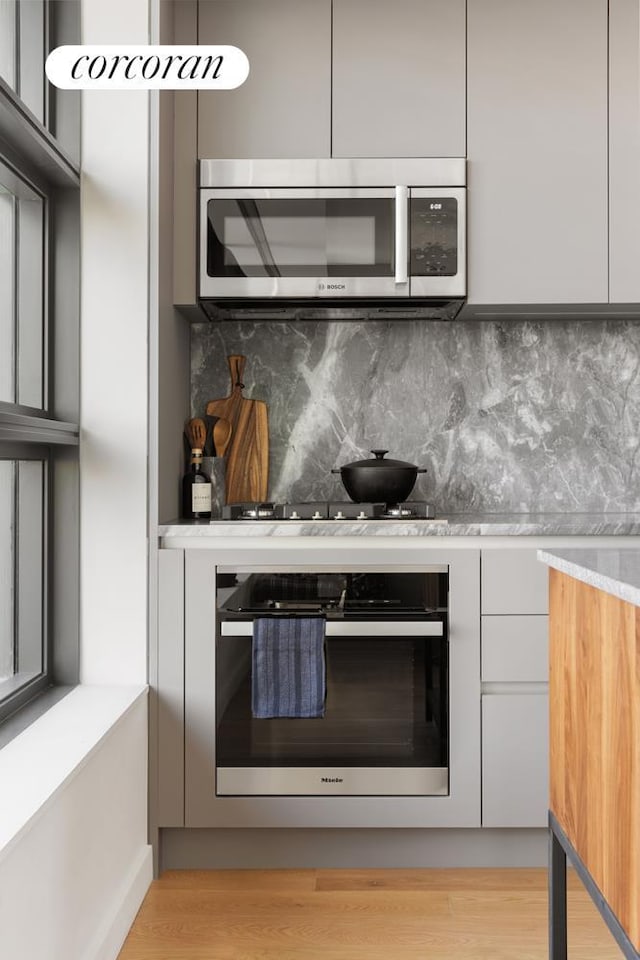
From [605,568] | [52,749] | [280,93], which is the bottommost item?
[52,749]

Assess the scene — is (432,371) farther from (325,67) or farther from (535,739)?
(535,739)

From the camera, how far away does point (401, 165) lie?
7.98 feet

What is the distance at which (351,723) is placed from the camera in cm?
222

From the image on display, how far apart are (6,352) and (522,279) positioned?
4.92 feet

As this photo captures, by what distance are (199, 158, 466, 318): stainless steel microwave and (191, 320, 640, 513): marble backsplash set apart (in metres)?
0.39

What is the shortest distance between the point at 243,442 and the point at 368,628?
91cm

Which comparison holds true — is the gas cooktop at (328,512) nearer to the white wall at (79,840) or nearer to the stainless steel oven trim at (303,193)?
the white wall at (79,840)

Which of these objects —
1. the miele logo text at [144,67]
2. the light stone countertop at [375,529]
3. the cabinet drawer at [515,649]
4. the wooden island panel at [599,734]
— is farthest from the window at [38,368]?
the wooden island panel at [599,734]

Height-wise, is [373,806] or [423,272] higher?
[423,272]

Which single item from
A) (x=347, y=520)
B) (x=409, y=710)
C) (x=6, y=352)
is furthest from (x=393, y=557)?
(x=6, y=352)

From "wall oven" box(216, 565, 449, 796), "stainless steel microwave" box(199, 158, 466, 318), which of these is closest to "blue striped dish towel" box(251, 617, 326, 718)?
"wall oven" box(216, 565, 449, 796)

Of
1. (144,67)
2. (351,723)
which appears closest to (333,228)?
(144,67)

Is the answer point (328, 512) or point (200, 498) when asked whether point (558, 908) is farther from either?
point (200, 498)

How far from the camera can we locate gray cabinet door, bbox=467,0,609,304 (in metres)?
2.44
